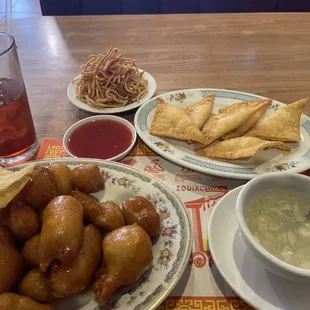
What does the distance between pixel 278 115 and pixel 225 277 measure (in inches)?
30.7

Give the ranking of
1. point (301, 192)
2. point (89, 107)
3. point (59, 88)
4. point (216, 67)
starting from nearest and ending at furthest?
point (301, 192) → point (89, 107) → point (59, 88) → point (216, 67)

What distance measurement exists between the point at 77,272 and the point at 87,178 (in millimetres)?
319

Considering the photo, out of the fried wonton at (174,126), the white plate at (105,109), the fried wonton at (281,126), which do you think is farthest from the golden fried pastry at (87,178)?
the fried wonton at (281,126)

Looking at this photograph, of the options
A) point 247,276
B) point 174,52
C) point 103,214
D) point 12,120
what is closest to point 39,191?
point 103,214

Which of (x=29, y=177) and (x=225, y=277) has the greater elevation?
(x=29, y=177)

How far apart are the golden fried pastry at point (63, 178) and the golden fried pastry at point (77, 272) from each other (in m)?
0.19

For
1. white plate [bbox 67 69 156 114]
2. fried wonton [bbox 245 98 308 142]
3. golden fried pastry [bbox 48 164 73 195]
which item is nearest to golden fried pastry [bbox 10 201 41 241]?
golden fried pastry [bbox 48 164 73 195]

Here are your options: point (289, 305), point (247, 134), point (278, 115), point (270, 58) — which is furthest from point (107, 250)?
point (270, 58)

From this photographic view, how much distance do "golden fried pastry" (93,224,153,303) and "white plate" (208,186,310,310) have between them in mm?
187

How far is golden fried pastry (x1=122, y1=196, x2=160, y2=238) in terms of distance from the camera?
0.96 m

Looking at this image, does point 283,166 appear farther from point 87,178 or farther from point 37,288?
point 37,288

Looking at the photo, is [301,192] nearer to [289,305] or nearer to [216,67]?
[289,305]

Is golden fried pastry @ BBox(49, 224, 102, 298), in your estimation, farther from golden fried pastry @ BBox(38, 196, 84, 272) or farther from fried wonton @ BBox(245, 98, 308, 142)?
fried wonton @ BBox(245, 98, 308, 142)

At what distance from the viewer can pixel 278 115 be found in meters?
1.47
